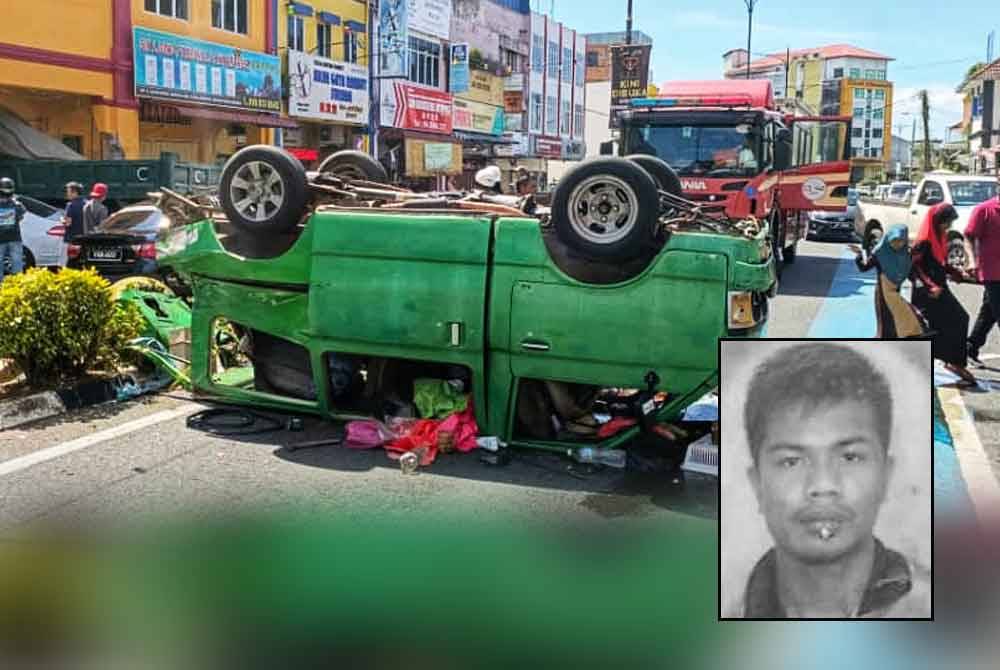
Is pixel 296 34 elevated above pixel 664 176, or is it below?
above

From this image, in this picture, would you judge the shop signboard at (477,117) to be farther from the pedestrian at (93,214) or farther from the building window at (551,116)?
the pedestrian at (93,214)

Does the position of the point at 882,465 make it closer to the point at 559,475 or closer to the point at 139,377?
the point at 559,475

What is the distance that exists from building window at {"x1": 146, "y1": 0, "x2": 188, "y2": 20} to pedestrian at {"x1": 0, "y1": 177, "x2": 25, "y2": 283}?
14255 mm

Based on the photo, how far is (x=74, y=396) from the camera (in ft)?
24.4

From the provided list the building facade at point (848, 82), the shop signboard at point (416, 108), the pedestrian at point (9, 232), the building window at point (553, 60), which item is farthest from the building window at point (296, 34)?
the building facade at point (848, 82)

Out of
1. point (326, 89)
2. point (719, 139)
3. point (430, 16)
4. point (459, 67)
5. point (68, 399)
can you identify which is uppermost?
point (430, 16)

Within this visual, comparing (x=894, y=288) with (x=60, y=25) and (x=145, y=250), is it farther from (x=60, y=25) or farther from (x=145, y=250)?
(x=60, y=25)

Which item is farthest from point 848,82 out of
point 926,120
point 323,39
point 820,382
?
point 820,382

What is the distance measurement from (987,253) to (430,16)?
32.1m

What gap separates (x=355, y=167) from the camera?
8.53 metres

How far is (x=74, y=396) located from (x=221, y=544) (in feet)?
10.6

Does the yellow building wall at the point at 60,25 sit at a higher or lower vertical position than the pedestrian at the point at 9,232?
higher

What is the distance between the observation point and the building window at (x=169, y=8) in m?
24.2

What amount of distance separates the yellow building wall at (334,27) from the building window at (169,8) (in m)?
3.96
